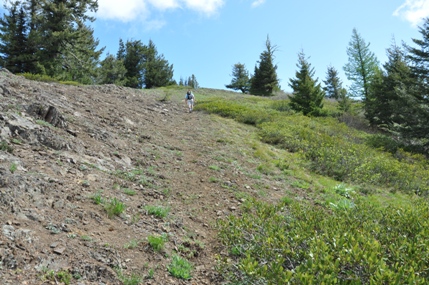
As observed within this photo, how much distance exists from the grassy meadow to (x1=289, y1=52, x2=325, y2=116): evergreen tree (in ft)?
12.8

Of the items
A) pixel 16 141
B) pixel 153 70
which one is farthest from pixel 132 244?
pixel 153 70

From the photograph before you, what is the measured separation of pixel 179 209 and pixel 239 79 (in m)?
56.0

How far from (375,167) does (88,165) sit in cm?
1223

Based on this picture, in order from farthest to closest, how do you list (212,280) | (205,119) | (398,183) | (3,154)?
(205,119)
(398,183)
(3,154)
(212,280)

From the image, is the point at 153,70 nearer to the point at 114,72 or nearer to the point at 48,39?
the point at 114,72

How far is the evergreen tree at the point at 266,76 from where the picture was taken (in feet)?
149

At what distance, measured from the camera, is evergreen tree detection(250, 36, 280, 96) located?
4541 centimetres

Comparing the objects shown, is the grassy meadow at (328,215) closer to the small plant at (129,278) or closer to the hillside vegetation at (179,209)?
the hillside vegetation at (179,209)

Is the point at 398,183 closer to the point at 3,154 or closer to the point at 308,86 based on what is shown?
the point at 3,154

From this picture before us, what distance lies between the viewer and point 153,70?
1971 inches

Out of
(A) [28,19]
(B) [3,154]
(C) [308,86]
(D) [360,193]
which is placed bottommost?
(D) [360,193]

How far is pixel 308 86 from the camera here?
26281 millimetres

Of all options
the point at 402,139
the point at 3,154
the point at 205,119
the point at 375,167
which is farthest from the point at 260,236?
the point at 402,139

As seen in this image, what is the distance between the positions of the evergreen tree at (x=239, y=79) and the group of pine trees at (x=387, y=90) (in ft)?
47.5
